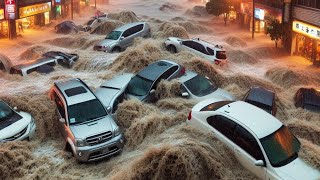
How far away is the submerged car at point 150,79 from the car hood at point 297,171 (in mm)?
6862

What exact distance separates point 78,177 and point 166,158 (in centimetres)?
292

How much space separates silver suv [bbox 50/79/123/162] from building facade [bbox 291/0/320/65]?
17092 mm

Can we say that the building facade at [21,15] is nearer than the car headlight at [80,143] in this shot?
No

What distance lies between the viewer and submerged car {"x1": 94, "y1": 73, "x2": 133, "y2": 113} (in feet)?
45.1

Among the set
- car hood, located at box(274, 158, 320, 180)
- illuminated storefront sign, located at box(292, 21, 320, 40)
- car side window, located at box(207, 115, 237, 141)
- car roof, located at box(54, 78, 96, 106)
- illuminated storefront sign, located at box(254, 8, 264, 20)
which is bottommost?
car hood, located at box(274, 158, 320, 180)

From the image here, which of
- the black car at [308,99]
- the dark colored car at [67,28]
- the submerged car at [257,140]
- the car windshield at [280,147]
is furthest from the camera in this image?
the dark colored car at [67,28]

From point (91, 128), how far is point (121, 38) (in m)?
13.9

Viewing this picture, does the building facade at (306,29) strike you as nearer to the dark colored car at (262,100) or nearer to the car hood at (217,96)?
the dark colored car at (262,100)

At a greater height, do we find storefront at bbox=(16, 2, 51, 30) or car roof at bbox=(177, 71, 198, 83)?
storefront at bbox=(16, 2, 51, 30)

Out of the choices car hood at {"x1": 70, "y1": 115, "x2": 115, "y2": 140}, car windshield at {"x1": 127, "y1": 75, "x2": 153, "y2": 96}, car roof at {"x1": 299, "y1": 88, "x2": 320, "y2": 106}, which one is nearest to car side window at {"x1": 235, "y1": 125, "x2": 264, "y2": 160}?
car hood at {"x1": 70, "y1": 115, "x2": 115, "y2": 140}

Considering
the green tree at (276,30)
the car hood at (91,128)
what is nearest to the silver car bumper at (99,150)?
the car hood at (91,128)

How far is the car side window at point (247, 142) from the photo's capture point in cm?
913

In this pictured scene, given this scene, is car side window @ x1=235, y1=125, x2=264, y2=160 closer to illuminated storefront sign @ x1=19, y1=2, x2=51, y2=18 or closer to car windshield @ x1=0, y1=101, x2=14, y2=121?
car windshield @ x1=0, y1=101, x2=14, y2=121

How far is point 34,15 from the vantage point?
1527 inches
